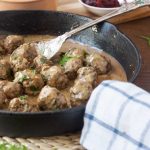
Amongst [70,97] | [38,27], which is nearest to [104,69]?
[70,97]

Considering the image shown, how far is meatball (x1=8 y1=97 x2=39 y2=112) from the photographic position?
1.28m

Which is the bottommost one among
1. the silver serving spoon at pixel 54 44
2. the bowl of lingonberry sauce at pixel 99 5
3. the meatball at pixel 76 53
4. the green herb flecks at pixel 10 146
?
the green herb flecks at pixel 10 146

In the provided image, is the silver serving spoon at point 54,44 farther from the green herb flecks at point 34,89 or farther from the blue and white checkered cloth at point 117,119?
the blue and white checkered cloth at point 117,119

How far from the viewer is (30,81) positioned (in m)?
Answer: 1.44

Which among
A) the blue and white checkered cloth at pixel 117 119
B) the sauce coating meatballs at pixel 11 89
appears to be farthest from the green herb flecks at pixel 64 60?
the blue and white checkered cloth at pixel 117 119

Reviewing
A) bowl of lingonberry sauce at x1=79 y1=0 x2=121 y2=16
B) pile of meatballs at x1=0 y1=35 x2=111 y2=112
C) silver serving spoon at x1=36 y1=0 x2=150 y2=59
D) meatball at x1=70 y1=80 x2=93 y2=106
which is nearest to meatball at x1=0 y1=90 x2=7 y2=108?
pile of meatballs at x1=0 y1=35 x2=111 y2=112

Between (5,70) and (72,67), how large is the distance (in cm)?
23

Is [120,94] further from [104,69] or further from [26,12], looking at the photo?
[26,12]

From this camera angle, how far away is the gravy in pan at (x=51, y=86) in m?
1.31

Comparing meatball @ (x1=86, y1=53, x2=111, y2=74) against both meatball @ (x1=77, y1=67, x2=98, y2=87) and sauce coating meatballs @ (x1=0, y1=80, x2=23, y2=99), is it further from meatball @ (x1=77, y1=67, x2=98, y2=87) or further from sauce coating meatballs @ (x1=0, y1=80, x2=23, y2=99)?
sauce coating meatballs @ (x1=0, y1=80, x2=23, y2=99)

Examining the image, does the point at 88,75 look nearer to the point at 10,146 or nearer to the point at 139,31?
the point at 10,146

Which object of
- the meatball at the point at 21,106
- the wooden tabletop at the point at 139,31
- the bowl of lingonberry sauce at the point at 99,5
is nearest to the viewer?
the meatball at the point at 21,106

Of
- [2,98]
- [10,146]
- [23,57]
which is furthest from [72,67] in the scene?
[10,146]

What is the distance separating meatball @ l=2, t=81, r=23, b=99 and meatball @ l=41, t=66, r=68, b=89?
0.10 meters
